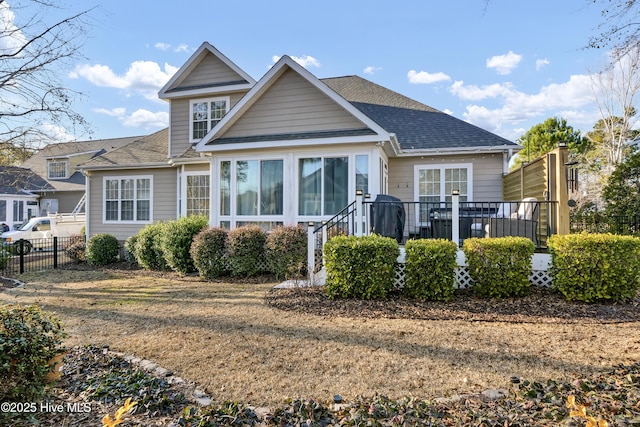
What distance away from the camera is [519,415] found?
2744 mm

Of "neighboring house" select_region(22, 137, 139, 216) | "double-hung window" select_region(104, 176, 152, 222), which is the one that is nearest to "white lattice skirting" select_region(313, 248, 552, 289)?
"double-hung window" select_region(104, 176, 152, 222)

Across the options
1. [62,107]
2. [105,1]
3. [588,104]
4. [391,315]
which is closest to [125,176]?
[62,107]

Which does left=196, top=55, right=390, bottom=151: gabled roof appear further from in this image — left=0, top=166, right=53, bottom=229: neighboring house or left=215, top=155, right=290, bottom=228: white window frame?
left=0, top=166, right=53, bottom=229: neighboring house

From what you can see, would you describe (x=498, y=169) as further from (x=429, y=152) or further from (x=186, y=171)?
(x=186, y=171)

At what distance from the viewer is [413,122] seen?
12875 mm

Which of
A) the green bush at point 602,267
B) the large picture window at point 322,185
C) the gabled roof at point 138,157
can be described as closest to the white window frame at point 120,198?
the gabled roof at point 138,157

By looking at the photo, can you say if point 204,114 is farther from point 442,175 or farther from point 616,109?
point 616,109

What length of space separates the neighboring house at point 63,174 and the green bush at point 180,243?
1820 centimetres

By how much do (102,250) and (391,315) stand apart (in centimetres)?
1119

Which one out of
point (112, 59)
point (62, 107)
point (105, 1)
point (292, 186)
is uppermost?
point (105, 1)

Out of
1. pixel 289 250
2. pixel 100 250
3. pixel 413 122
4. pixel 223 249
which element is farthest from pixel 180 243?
pixel 413 122

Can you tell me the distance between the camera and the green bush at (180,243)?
401 inches

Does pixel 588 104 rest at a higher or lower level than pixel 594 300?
higher

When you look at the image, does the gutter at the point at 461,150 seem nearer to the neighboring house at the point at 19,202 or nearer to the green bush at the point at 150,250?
the green bush at the point at 150,250
